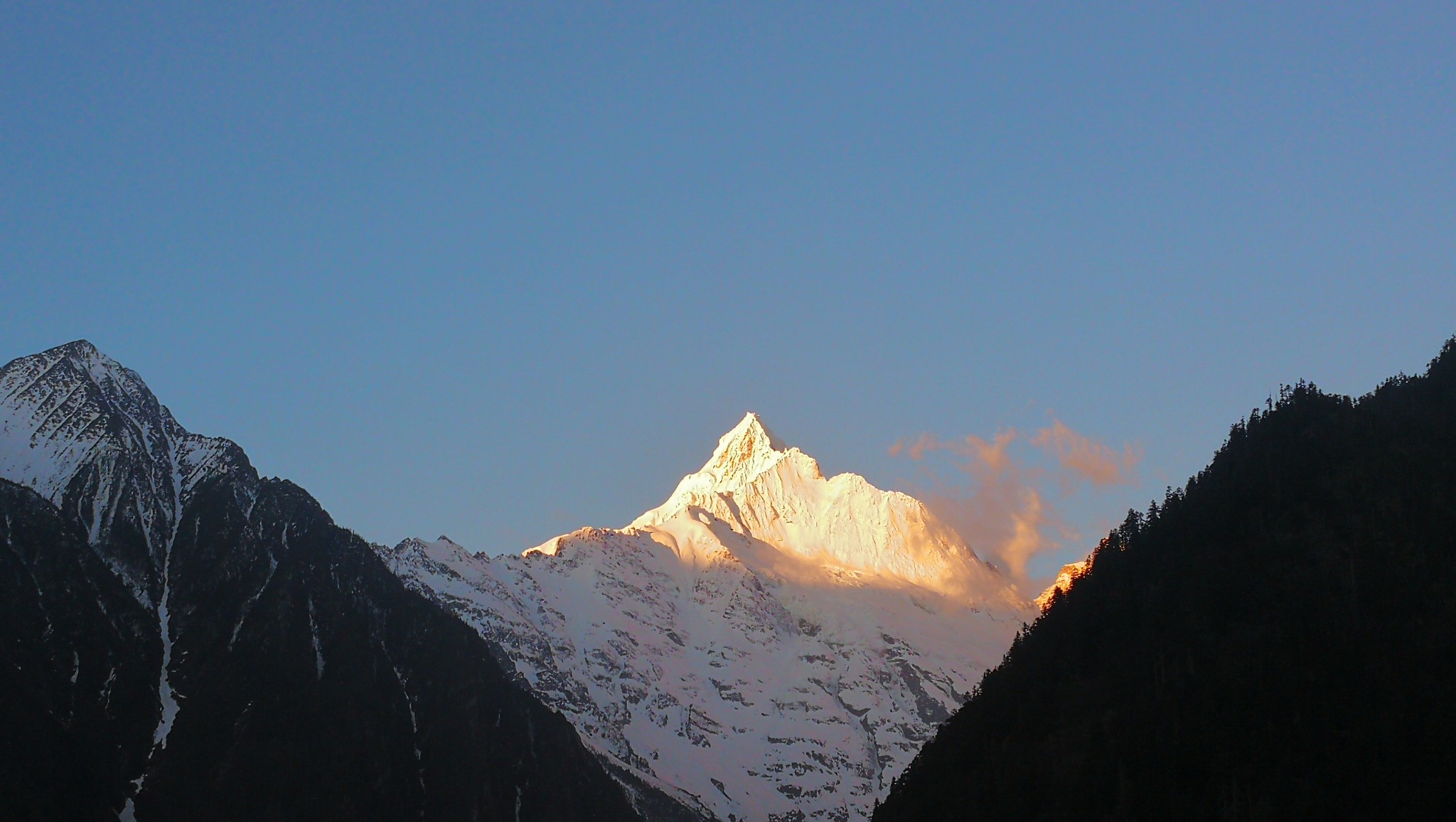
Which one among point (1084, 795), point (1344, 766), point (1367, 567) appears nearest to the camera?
point (1344, 766)

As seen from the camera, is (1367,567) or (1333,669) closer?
(1333,669)

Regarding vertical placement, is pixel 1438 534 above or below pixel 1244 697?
above

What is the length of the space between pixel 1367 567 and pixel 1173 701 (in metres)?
29.5

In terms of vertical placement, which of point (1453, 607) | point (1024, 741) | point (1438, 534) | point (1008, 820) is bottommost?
point (1008, 820)

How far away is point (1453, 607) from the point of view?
176875mm

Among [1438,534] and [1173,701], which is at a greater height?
[1438,534]

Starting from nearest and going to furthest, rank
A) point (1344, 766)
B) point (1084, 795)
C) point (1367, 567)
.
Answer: point (1344, 766) → point (1084, 795) → point (1367, 567)

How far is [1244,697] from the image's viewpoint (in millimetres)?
177125

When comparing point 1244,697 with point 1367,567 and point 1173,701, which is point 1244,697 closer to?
point 1173,701

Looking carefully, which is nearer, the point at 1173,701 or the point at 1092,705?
the point at 1173,701

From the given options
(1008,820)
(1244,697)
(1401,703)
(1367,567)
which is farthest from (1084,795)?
(1367,567)

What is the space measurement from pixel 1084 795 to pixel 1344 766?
28.1 metres

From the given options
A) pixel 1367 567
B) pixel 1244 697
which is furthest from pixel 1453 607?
pixel 1244 697

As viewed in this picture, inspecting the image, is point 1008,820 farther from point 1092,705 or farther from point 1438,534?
point 1438,534
